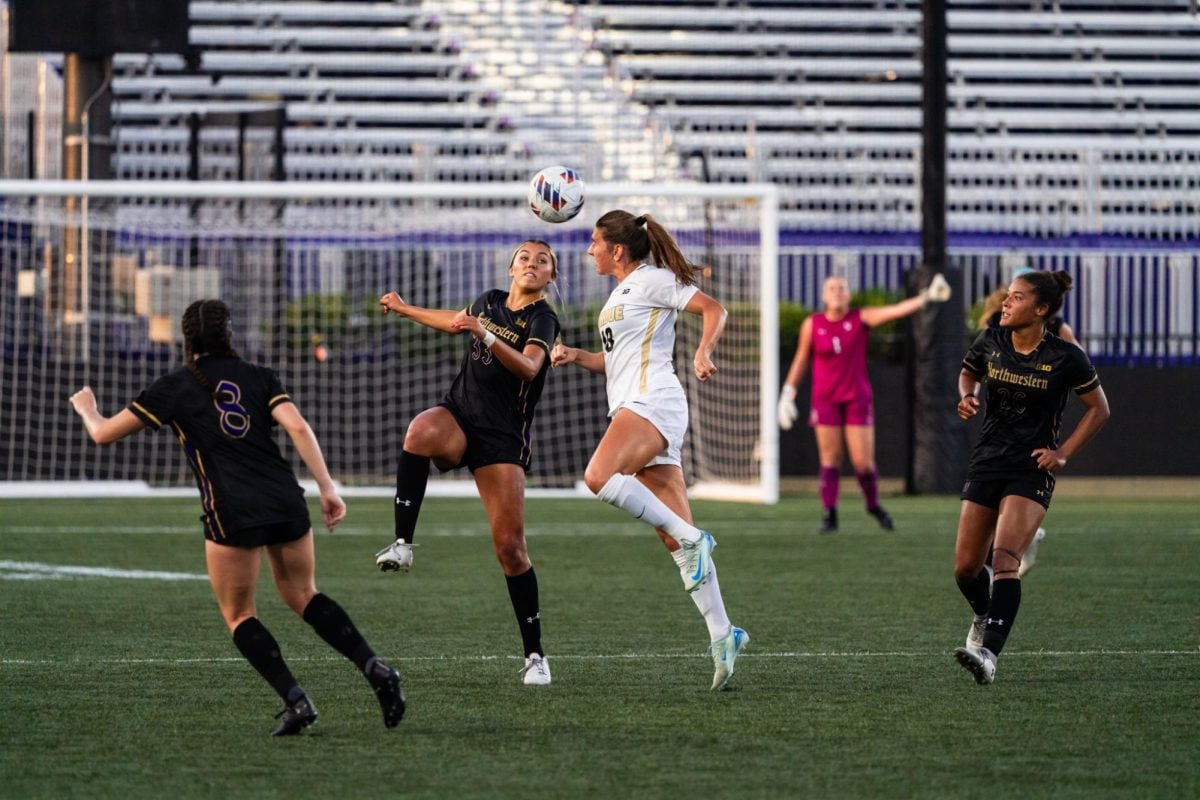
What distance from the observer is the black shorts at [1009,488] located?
7223mm

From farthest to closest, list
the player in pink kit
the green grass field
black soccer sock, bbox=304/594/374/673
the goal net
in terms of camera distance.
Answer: the goal net < the player in pink kit < black soccer sock, bbox=304/594/374/673 < the green grass field

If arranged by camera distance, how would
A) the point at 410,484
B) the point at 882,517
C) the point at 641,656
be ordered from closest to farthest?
1. the point at 410,484
2. the point at 641,656
3. the point at 882,517

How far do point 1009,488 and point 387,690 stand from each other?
9.21 feet

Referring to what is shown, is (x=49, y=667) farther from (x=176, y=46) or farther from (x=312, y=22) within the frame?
(x=312, y=22)

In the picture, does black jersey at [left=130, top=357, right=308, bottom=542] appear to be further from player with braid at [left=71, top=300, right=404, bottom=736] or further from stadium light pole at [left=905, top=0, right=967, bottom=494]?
stadium light pole at [left=905, top=0, right=967, bottom=494]

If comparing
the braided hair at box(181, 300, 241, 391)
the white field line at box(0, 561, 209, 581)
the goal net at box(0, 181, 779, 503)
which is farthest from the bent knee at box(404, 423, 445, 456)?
the goal net at box(0, 181, 779, 503)

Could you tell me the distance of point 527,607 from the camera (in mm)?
7113

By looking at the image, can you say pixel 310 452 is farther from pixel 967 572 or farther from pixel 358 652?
pixel 967 572

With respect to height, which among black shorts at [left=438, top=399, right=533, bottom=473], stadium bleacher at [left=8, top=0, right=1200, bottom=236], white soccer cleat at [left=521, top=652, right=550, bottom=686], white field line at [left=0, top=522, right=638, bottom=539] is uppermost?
stadium bleacher at [left=8, top=0, right=1200, bottom=236]

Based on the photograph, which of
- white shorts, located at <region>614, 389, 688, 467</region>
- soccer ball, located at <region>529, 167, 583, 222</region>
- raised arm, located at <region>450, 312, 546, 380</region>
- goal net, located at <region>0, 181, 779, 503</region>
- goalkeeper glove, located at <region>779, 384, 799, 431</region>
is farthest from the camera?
goal net, located at <region>0, 181, 779, 503</region>

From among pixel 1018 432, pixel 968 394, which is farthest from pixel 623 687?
pixel 968 394

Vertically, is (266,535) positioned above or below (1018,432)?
below

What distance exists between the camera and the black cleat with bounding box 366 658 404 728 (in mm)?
5730

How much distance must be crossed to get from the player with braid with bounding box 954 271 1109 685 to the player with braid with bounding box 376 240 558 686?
177 cm
